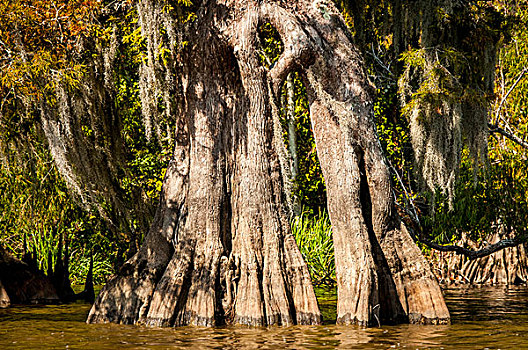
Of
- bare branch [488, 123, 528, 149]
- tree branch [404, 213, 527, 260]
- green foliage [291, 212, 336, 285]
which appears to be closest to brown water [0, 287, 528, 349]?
tree branch [404, 213, 527, 260]

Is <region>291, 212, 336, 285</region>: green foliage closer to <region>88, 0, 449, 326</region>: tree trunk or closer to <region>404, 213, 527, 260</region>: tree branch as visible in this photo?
<region>404, 213, 527, 260</region>: tree branch

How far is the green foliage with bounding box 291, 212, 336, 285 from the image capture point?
16375 millimetres

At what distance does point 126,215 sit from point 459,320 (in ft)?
18.8

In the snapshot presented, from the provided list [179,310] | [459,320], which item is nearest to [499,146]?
[459,320]

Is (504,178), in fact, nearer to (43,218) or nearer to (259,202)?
(259,202)

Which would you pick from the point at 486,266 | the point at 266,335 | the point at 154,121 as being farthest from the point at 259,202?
the point at 486,266

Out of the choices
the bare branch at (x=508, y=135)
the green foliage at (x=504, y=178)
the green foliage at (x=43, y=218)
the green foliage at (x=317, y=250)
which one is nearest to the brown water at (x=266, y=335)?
the green foliage at (x=43, y=218)

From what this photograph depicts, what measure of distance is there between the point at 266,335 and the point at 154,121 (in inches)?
139

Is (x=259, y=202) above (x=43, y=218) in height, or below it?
below

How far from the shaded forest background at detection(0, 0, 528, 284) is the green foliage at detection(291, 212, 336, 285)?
0.04m

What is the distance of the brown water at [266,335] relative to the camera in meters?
8.10

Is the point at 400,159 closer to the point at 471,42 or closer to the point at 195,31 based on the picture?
the point at 471,42

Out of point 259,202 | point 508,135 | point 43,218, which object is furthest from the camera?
point 508,135

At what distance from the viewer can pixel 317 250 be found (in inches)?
648
